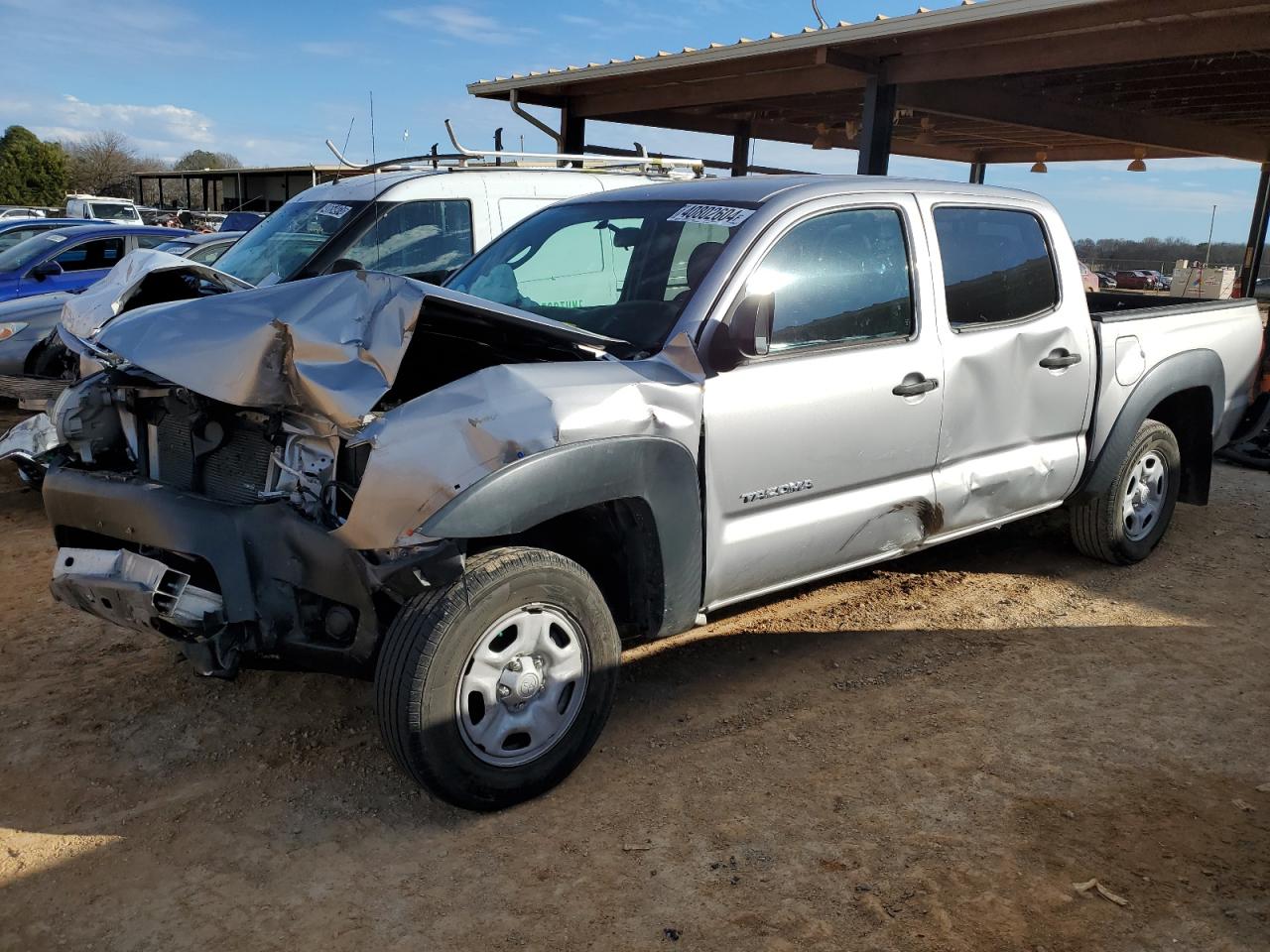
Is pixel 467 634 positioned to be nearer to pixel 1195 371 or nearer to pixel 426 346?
pixel 426 346

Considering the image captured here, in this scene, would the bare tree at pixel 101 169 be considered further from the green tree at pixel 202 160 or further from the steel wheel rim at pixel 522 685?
the steel wheel rim at pixel 522 685

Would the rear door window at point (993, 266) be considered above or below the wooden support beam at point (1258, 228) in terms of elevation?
below

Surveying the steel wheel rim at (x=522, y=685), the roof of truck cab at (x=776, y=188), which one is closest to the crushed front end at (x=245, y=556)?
the steel wheel rim at (x=522, y=685)

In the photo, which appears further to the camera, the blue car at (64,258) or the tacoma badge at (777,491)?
the blue car at (64,258)

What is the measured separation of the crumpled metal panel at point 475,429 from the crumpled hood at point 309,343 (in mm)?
147

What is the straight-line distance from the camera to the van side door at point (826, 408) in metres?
3.58

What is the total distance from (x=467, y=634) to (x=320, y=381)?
0.82 metres

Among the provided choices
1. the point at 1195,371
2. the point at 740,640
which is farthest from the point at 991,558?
the point at 740,640

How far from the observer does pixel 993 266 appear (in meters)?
4.58

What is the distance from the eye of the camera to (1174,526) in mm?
6438

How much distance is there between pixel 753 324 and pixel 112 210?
92.3 ft

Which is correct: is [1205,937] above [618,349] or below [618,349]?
below

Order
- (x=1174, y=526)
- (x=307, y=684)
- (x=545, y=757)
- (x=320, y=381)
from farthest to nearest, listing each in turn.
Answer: (x=1174, y=526) < (x=307, y=684) < (x=545, y=757) < (x=320, y=381)

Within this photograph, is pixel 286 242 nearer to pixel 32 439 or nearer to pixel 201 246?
pixel 201 246
